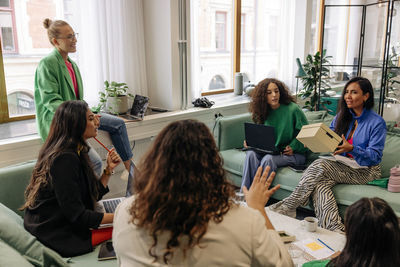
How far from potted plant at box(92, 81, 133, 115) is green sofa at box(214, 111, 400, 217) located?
935 mm

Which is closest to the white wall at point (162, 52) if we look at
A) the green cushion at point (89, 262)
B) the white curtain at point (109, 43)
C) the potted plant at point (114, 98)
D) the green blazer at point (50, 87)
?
the white curtain at point (109, 43)

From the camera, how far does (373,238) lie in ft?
3.92

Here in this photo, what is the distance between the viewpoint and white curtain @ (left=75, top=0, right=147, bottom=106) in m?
3.44

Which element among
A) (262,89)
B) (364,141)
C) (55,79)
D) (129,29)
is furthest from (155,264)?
(129,29)

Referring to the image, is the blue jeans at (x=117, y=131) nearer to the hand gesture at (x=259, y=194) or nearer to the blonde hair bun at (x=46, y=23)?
the blonde hair bun at (x=46, y=23)

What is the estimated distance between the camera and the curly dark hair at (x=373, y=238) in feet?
3.90

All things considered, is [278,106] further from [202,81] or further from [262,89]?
[202,81]

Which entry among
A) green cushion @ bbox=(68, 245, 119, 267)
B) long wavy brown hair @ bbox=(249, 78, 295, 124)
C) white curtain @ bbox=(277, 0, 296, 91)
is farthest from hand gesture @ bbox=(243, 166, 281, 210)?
white curtain @ bbox=(277, 0, 296, 91)

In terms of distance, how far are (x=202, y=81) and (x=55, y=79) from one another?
7.38ft

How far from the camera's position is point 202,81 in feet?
15.4

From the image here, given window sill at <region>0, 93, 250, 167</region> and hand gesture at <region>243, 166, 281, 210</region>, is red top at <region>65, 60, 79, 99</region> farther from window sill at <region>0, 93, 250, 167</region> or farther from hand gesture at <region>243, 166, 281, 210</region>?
hand gesture at <region>243, 166, 281, 210</region>

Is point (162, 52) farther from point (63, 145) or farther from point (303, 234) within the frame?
point (303, 234)

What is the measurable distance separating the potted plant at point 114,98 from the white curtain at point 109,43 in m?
0.09

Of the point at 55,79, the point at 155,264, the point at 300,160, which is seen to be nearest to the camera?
the point at 155,264
